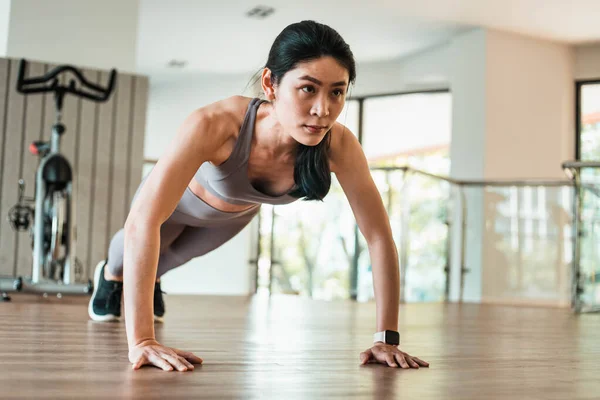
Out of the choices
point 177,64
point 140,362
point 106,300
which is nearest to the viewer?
point 140,362

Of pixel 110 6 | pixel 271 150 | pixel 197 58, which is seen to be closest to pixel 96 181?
pixel 110 6

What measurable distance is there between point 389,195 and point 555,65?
375 centimetres

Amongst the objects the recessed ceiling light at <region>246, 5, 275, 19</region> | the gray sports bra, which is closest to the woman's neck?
the gray sports bra

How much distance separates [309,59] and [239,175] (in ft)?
1.08

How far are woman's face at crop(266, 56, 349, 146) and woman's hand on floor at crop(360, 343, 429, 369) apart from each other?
467mm

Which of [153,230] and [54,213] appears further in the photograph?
[54,213]

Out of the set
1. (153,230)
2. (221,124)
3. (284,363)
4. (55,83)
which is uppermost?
(55,83)

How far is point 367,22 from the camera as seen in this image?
7738 millimetres

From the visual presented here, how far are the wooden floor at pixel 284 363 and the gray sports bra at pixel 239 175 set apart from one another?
35 centimetres

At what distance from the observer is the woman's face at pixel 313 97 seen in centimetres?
141

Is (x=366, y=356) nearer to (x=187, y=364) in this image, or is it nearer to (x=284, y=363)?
(x=284, y=363)

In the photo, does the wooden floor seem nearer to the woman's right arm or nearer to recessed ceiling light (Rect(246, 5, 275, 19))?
the woman's right arm

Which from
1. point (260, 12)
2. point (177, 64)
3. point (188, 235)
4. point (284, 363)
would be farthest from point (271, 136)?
point (177, 64)

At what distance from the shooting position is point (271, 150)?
159 cm
